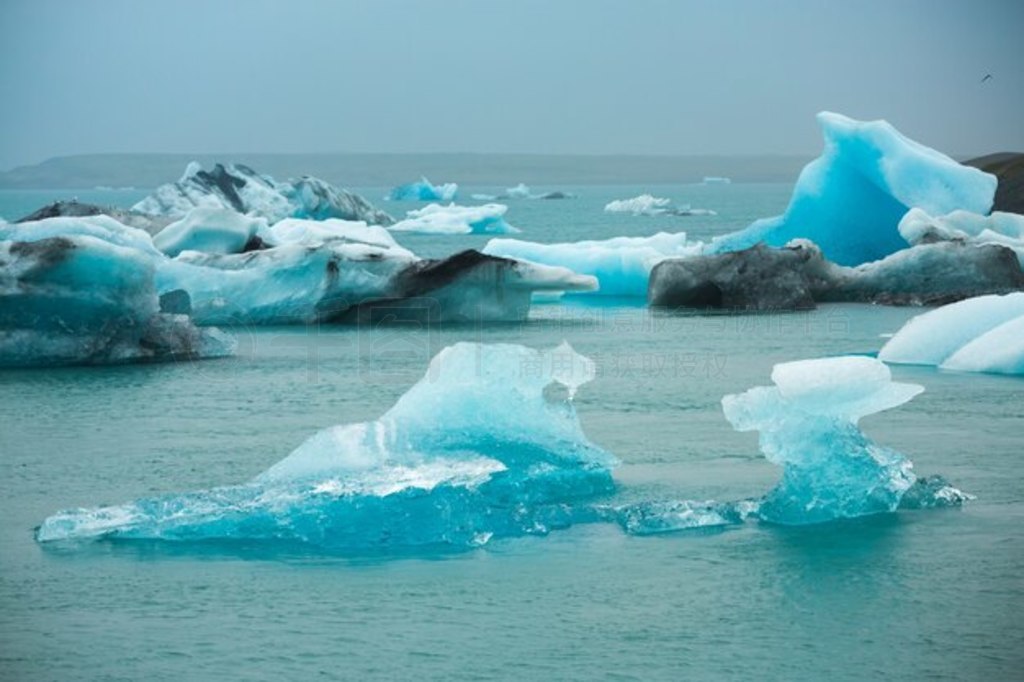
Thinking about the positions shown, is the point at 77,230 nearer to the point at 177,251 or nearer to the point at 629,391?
the point at 177,251

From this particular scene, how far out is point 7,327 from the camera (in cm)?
1158

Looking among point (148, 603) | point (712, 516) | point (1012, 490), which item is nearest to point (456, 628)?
point (148, 603)

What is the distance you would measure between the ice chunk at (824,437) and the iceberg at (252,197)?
22.5 m

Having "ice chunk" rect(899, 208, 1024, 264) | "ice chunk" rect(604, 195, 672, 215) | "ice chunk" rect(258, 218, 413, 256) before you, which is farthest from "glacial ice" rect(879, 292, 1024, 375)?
"ice chunk" rect(604, 195, 672, 215)

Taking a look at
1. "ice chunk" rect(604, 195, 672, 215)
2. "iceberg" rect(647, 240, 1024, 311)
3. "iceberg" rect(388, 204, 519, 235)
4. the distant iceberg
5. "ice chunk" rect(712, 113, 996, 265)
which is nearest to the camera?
"iceberg" rect(647, 240, 1024, 311)

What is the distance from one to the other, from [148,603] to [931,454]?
398 cm

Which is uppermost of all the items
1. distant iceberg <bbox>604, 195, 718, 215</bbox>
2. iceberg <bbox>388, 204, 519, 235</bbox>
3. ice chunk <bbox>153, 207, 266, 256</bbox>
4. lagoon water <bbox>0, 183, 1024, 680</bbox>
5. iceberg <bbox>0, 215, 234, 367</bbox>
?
distant iceberg <bbox>604, 195, 718, 215</bbox>

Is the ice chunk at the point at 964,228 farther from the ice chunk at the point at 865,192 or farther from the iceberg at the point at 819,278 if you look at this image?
the iceberg at the point at 819,278

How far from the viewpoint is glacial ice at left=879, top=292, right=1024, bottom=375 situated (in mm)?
10547

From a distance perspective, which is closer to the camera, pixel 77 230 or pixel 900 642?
pixel 900 642

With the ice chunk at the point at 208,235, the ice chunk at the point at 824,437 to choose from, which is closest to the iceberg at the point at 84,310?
the ice chunk at the point at 208,235

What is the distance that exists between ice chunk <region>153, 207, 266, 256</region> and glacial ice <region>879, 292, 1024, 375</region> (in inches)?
306

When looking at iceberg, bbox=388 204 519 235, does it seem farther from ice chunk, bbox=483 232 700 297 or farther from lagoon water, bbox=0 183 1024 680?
lagoon water, bbox=0 183 1024 680

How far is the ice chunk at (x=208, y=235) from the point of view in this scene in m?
16.8
